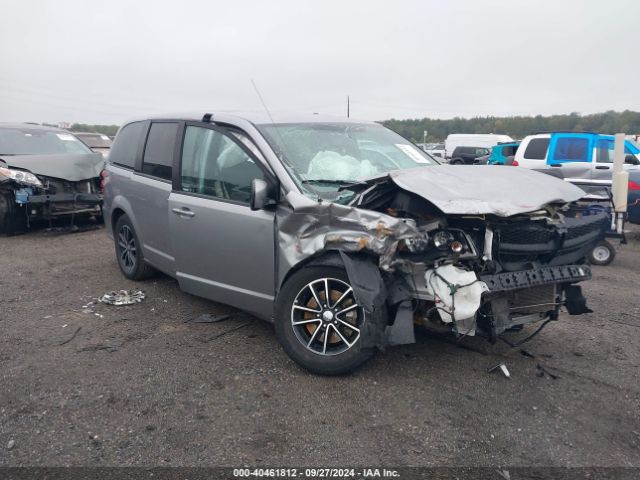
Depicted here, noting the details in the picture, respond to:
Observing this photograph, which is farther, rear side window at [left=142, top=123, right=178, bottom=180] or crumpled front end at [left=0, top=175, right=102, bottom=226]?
crumpled front end at [left=0, top=175, right=102, bottom=226]

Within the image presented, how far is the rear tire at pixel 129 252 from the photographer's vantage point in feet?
18.8

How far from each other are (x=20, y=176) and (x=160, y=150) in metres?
4.50

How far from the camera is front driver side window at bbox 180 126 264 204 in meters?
4.18

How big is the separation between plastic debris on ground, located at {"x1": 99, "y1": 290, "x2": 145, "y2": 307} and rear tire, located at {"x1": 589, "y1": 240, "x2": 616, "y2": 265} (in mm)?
6172

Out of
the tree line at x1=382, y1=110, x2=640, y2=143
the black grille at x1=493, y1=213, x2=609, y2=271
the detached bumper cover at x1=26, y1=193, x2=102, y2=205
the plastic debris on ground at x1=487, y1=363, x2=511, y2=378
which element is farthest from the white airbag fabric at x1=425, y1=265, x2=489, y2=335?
the tree line at x1=382, y1=110, x2=640, y2=143

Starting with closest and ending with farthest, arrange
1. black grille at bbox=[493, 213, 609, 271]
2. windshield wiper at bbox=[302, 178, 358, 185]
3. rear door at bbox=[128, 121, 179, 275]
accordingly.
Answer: black grille at bbox=[493, 213, 609, 271] < windshield wiper at bbox=[302, 178, 358, 185] < rear door at bbox=[128, 121, 179, 275]

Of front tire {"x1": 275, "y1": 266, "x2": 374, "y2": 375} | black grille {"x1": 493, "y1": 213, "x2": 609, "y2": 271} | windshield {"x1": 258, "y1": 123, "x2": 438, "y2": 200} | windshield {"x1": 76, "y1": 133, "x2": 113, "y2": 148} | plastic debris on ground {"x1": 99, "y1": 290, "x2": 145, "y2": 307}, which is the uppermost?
windshield {"x1": 76, "y1": 133, "x2": 113, "y2": 148}

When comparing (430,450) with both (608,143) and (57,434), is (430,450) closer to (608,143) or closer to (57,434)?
(57,434)

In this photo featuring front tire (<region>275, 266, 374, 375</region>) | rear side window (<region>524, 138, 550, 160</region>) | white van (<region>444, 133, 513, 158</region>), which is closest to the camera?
front tire (<region>275, 266, 374, 375</region>)

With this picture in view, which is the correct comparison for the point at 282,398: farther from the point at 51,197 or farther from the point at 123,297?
the point at 51,197

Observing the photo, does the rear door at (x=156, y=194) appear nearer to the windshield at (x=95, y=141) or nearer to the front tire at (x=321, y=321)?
the front tire at (x=321, y=321)

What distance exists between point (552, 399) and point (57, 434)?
3001 millimetres

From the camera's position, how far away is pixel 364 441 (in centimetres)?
295

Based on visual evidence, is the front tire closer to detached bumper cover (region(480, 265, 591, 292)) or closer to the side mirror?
the side mirror
